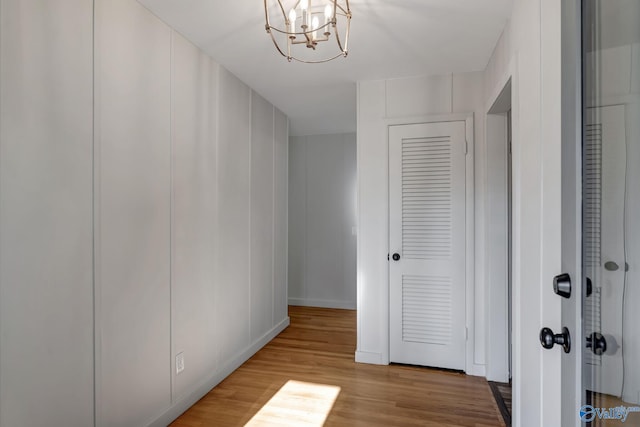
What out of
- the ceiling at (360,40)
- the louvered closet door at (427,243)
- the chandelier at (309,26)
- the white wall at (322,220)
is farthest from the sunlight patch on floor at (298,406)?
the ceiling at (360,40)

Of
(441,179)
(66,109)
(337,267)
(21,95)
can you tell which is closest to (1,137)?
Result: (21,95)

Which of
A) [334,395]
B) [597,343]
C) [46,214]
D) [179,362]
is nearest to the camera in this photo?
[597,343]

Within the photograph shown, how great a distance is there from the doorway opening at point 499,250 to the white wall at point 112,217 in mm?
2111

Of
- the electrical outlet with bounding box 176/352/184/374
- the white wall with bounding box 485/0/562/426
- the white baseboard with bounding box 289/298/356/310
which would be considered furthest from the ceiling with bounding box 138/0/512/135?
the white baseboard with bounding box 289/298/356/310

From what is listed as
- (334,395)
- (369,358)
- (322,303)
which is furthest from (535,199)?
(322,303)

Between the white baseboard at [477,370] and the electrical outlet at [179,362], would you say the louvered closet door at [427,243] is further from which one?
the electrical outlet at [179,362]

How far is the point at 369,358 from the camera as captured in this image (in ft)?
9.90

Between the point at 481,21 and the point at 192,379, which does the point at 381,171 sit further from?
the point at 192,379

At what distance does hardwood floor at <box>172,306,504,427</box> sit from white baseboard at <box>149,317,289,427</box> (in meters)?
0.04

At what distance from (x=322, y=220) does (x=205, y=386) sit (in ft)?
9.56

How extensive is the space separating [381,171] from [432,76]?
926 mm

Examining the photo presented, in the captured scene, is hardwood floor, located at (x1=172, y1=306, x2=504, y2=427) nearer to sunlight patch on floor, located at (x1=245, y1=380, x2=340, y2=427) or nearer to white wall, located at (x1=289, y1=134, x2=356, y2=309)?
sunlight patch on floor, located at (x1=245, y1=380, x2=340, y2=427)

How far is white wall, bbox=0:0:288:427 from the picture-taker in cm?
131

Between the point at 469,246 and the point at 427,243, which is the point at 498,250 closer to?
the point at 469,246
